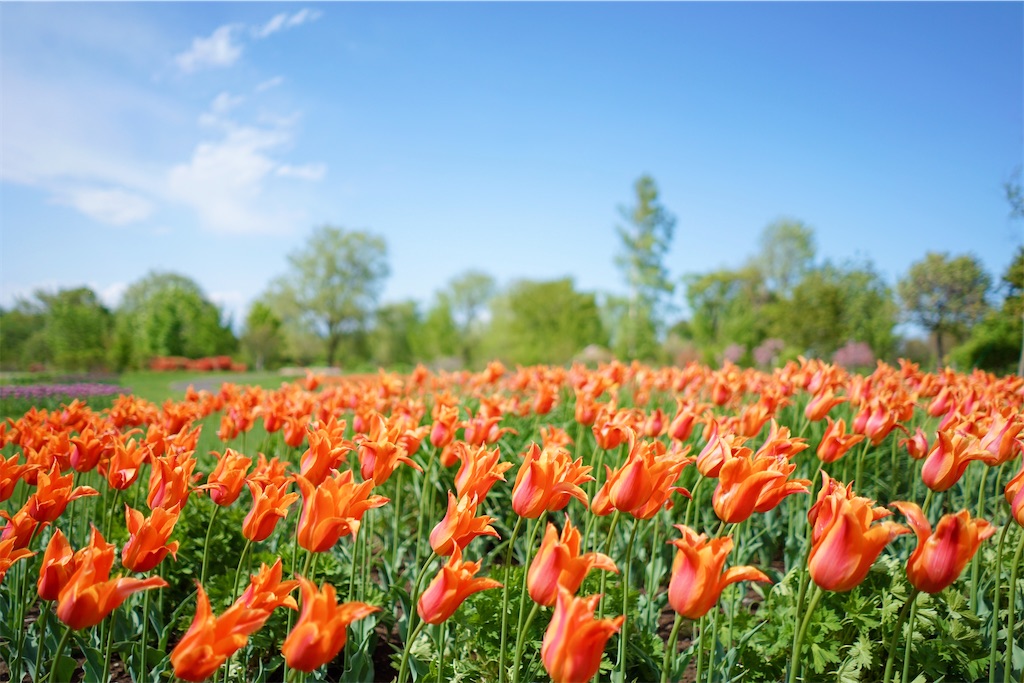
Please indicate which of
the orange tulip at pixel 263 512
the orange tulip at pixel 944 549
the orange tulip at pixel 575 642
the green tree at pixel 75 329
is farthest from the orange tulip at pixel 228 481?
the green tree at pixel 75 329

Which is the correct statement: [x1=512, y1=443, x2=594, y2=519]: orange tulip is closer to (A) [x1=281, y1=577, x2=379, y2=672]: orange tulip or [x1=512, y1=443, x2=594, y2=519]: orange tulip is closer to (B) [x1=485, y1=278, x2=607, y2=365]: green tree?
(A) [x1=281, y1=577, x2=379, y2=672]: orange tulip

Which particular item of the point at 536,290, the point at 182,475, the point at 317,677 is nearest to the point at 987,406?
the point at 317,677

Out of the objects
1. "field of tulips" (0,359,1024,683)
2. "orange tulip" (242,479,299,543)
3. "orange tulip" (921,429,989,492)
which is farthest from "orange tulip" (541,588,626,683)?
"orange tulip" (921,429,989,492)

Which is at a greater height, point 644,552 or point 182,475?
point 182,475

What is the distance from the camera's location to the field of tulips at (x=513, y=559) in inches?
50.8

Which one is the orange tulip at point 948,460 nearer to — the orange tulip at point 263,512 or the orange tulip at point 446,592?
the orange tulip at point 446,592

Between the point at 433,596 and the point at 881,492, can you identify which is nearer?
the point at 433,596

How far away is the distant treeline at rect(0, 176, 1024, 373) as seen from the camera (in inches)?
260

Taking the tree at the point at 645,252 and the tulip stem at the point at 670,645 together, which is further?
the tree at the point at 645,252

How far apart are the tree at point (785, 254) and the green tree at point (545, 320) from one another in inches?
566

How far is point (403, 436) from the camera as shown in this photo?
240cm

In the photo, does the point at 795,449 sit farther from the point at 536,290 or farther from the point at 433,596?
the point at 536,290

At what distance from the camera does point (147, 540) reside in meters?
1.52

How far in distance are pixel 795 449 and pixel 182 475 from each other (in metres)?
1.91
